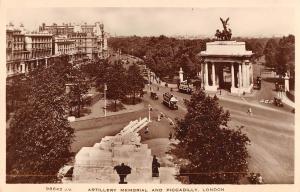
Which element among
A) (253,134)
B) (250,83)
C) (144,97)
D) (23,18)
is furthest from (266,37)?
(23,18)

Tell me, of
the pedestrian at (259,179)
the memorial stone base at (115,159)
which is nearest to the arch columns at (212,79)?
the memorial stone base at (115,159)

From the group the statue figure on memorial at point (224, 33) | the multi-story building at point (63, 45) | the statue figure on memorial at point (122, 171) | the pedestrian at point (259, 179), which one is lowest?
the pedestrian at point (259, 179)

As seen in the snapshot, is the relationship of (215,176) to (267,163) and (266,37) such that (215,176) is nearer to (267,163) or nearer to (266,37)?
(267,163)

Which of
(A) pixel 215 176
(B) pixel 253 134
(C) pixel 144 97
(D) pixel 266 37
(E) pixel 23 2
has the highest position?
(E) pixel 23 2

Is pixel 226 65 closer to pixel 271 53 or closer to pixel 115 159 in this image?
pixel 271 53

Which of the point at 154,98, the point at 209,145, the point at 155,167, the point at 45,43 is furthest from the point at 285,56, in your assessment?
the point at 45,43

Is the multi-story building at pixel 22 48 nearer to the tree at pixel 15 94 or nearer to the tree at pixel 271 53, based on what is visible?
the tree at pixel 15 94
